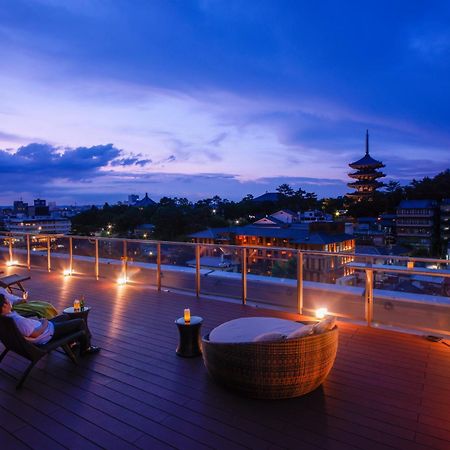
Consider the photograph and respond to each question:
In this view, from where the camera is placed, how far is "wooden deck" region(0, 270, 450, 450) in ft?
8.01

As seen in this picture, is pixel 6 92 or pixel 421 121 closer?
pixel 6 92

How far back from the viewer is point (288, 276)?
5.54 meters

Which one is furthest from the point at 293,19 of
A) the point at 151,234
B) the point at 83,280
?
the point at 151,234

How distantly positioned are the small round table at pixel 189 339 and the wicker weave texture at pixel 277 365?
0.85m

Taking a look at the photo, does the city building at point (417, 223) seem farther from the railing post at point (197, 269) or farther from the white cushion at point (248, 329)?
the white cushion at point (248, 329)

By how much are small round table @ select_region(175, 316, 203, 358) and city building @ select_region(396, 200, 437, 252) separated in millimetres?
53080

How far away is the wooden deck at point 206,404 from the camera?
244 centimetres

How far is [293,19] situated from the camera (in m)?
15.0

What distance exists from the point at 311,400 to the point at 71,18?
1084cm

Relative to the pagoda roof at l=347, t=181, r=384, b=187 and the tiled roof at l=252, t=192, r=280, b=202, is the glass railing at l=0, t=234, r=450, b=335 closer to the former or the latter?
the tiled roof at l=252, t=192, r=280, b=202

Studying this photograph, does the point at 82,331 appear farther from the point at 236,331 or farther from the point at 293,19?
the point at 293,19

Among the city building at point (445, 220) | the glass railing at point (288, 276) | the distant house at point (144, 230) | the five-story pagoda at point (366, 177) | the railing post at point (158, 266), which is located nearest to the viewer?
the glass railing at point (288, 276)

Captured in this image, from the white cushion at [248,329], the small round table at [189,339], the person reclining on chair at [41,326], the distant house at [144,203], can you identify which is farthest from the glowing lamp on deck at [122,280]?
the distant house at [144,203]

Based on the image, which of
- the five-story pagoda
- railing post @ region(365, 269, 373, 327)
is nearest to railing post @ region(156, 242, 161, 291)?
railing post @ region(365, 269, 373, 327)
